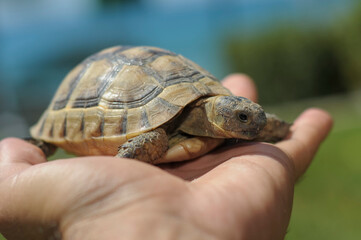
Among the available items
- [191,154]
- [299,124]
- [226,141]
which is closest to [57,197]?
[191,154]

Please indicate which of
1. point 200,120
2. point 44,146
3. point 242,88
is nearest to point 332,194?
point 242,88

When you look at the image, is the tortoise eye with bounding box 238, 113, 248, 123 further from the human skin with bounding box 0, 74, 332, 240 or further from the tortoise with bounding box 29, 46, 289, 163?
the human skin with bounding box 0, 74, 332, 240

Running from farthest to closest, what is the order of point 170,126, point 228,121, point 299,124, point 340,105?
point 340,105 → point 299,124 → point 170,126 → point 228,121

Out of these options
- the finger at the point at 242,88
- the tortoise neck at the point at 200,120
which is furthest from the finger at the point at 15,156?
the finger at the point at 242,88

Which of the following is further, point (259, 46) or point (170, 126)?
point (259, 46)

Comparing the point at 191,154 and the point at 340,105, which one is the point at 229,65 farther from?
the point at 191,154

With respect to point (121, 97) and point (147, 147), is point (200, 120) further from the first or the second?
point (121, 97)
